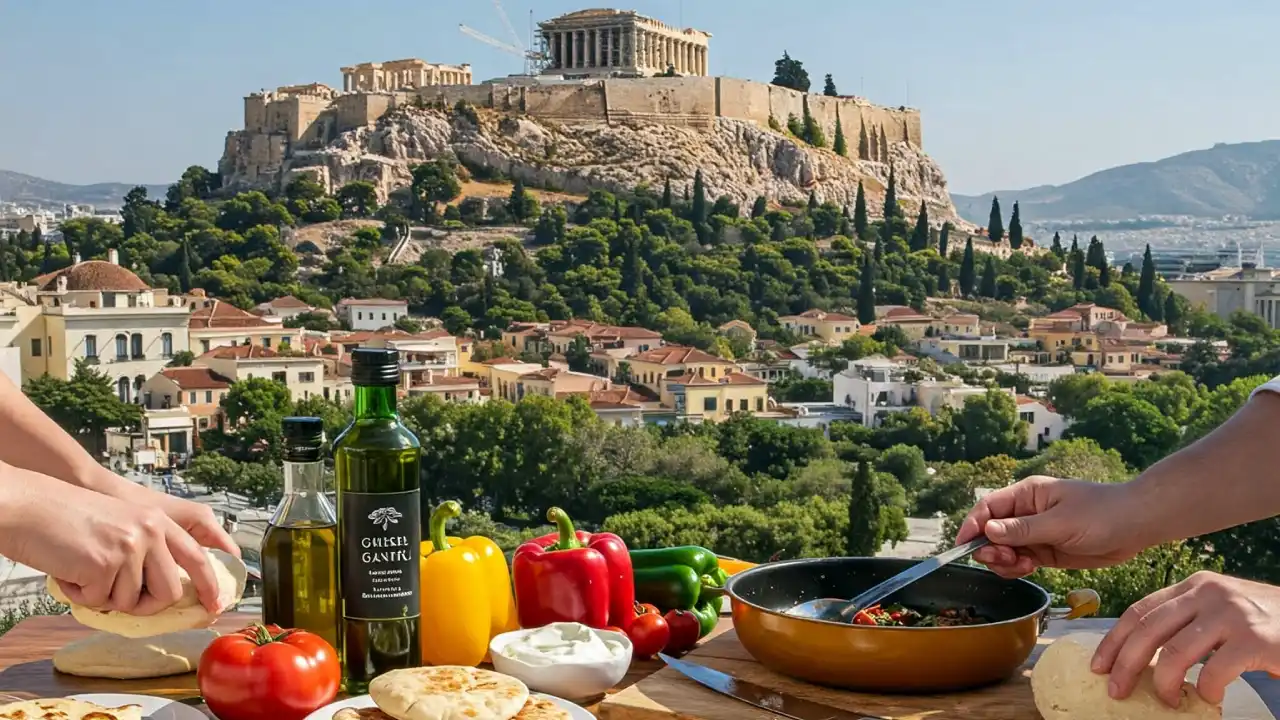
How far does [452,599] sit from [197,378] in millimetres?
A: 26432

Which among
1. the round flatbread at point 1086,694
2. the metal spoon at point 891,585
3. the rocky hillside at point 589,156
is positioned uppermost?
the rocky hillside at point 589,156

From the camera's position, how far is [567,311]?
3222 centimetres

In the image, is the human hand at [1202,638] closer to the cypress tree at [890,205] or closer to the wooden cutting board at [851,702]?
the wooden cutting board at [851,702]

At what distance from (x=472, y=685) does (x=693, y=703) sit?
129mm

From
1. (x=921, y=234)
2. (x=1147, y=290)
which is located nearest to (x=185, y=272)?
(x=921, y=234)

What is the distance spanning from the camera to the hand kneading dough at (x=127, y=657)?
2.97 feet

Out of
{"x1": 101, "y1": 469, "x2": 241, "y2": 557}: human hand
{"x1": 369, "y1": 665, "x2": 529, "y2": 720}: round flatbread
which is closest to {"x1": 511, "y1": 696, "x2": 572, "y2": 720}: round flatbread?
{"x1": 369, "y1": 665, "x2": 529, "y2": 720}: round flatbread

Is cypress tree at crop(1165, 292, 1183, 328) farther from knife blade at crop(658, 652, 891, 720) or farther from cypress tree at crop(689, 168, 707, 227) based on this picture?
knife blade at crop(658, 652, 891, 720)

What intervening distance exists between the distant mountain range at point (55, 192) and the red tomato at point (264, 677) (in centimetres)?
8074

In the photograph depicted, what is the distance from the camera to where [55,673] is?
0.91 m

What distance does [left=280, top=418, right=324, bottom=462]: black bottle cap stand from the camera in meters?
0.86

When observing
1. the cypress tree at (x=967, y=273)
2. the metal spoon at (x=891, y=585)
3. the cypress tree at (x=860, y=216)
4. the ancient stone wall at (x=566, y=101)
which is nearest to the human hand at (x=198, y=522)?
the metal spoon at (x=891, y=585)

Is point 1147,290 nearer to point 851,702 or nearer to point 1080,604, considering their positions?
point 1080,604

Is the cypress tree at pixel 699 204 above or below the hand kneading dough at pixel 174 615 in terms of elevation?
above
